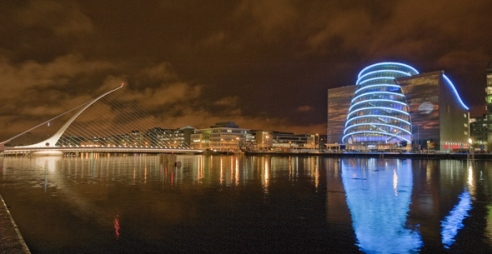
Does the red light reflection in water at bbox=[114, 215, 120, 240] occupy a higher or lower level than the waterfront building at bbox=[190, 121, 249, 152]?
lower

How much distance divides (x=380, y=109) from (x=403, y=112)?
6.27 m

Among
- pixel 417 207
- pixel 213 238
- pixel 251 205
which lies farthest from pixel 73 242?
pixel 417 207

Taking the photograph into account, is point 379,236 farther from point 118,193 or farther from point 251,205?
point 118,193

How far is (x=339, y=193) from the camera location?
2130cm

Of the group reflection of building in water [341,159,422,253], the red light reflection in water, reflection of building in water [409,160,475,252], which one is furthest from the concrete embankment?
reflection of building in water [409,160,475,252]

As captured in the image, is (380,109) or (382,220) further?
(380,109)

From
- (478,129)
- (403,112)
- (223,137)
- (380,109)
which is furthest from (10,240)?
(478,129)

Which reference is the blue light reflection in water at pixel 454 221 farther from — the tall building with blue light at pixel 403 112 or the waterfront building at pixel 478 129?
the waterfront building at pixel 478 129

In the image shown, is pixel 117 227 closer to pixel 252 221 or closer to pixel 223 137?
pixel 252 221

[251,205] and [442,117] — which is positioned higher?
[442,117]

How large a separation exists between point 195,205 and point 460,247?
34.4 ft

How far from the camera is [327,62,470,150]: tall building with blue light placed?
108m

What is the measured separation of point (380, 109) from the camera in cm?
11325

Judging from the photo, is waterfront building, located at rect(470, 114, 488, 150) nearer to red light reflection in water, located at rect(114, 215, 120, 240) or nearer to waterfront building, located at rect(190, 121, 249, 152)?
waterfront building, located at rect(190, 121, 249, 152)
